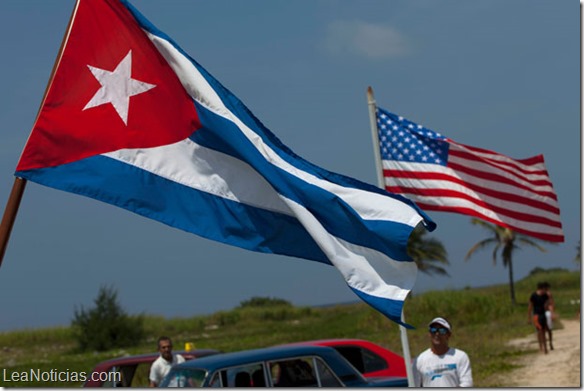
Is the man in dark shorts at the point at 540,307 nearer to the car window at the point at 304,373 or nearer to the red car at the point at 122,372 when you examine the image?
the red car at the point at 122,372

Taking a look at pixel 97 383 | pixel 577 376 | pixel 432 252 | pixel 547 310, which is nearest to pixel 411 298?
pixel 432 252

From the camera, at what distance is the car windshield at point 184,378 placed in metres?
10.4

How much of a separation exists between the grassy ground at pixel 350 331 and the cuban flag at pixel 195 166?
497 inches

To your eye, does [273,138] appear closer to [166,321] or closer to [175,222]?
[175,222]

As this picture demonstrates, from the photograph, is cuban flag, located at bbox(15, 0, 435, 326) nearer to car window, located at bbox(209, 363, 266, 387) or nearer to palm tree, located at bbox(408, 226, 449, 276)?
car window, located at bbox(209, 363, 266, 387)

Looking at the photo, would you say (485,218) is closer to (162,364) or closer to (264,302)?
(162,364)

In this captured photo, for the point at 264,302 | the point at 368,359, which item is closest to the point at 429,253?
the point at 264,302

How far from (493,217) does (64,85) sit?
616cm

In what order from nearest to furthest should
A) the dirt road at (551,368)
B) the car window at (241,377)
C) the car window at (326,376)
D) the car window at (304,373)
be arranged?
the car window at (241,377), the car window at (304,373), the car window at (326,376), the dirt road at (551,368)

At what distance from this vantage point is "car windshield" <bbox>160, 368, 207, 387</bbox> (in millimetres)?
10396

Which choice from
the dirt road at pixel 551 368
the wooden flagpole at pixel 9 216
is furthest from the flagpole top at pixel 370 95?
the dirt road at pixel 551 368

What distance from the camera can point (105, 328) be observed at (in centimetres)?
4622

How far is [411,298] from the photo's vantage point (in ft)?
160

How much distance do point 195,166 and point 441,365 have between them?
99.8 inches
